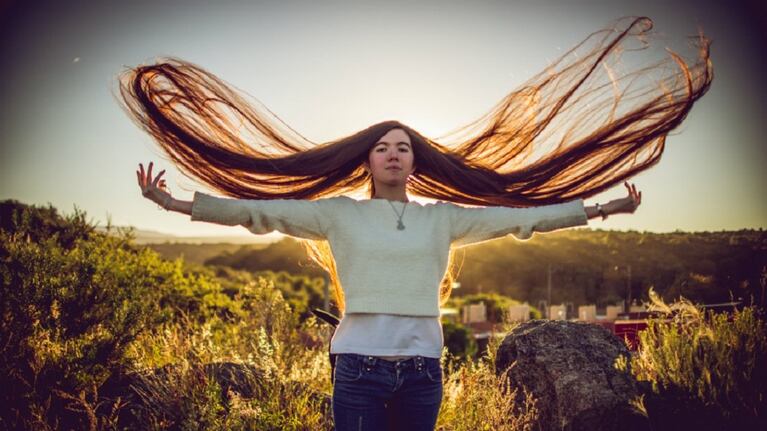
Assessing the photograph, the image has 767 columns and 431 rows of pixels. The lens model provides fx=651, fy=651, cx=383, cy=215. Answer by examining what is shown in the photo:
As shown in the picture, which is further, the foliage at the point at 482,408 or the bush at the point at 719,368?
the foliage at the point at 482,408

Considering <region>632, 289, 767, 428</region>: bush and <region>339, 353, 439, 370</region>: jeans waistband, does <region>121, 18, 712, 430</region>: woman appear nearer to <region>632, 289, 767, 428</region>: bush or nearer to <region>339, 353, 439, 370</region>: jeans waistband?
<region>339, 353, 439, 370</region>: jeans waistband

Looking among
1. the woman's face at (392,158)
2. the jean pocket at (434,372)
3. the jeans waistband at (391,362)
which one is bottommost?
the jean pocket at (434,372)

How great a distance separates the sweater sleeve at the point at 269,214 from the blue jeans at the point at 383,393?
26.5 inches

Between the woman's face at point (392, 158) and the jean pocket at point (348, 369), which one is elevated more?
the woman's face at point (392, 158)

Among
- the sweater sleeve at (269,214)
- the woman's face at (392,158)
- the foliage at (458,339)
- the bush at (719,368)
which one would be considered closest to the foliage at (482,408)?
the bush at (719,368)

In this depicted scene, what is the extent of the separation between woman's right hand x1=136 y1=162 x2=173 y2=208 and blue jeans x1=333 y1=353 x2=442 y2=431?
3.74 ft

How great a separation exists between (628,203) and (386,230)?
137cm


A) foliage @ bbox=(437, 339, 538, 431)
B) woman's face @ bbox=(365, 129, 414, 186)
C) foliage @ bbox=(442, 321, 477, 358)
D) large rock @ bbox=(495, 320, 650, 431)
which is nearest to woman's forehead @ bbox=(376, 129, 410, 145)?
woman's face @ bbox=(365, 129, 414, 186)

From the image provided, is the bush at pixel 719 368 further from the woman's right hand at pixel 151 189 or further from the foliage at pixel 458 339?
the foliage at pixel 458 339

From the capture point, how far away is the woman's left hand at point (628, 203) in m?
3.55

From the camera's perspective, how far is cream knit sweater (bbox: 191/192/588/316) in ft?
10.2

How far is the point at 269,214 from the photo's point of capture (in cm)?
321

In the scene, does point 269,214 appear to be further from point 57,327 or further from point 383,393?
point 57,327

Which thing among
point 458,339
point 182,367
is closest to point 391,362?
point 182,367
